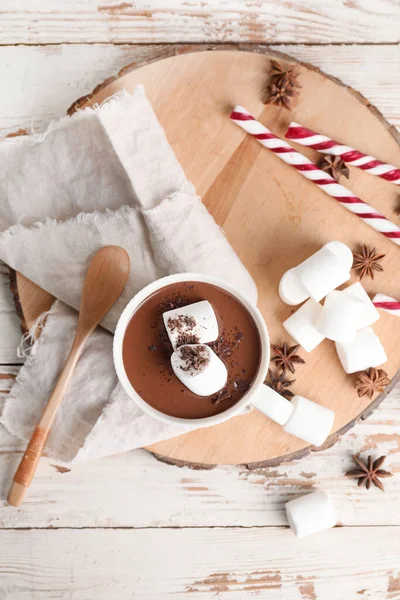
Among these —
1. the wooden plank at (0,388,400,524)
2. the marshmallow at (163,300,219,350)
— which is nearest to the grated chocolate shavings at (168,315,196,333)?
the marshmallow at (163,300,219,350)

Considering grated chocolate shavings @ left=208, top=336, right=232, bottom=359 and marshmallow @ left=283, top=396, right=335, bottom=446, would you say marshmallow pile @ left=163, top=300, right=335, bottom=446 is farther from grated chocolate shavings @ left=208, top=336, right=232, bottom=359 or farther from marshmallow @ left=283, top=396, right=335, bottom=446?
marshmallow @ left=283, top=396, right=335, bottom=446

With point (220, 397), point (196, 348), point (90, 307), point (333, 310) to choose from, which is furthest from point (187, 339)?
point (333, 310)

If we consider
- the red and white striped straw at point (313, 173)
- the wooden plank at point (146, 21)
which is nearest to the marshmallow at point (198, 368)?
the red and white striped straw at point (313, 173)

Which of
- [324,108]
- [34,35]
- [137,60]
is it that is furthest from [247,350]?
[34,35]

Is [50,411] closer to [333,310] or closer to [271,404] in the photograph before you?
[271,404]

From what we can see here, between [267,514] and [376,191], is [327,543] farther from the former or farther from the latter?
[376,191]
